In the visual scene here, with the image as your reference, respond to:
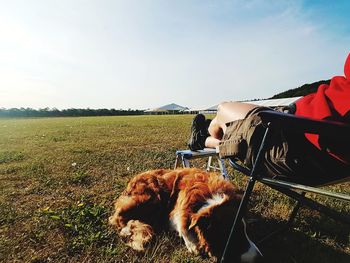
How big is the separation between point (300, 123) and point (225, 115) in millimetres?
960

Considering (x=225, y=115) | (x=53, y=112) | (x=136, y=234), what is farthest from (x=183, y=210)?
(x=53, y=112)

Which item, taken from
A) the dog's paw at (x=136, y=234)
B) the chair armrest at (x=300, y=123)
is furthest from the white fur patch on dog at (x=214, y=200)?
the chair armrest at (x=300, y=123)

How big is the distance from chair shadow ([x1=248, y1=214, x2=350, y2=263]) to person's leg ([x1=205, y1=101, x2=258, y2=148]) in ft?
2.98

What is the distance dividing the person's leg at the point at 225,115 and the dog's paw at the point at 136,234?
42.5 inches

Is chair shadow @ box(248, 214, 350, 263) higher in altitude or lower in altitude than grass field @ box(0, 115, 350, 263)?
lower

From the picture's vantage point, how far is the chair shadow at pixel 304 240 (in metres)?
2.31

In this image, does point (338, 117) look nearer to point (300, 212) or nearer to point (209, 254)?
point (209, 254)

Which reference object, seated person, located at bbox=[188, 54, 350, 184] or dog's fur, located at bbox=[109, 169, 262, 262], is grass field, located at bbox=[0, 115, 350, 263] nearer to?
dog's fur, located at bbox=[109, 169, 262, 262]

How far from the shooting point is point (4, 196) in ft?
11.7

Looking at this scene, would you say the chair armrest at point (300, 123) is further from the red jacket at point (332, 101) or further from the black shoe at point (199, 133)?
the black shoe at point (199, 133)

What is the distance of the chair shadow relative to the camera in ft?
7.58

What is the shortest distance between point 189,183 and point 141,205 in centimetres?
51

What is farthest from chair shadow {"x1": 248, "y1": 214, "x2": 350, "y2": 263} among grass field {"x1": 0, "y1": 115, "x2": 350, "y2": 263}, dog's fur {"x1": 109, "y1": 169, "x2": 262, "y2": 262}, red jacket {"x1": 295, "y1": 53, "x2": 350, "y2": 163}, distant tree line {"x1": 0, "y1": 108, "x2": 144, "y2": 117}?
distant tree line {"x1": 0, "y1": 108, "x2": 144, "y2": 117}

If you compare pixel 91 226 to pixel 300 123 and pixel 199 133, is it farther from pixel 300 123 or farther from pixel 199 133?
pixel 300 123
